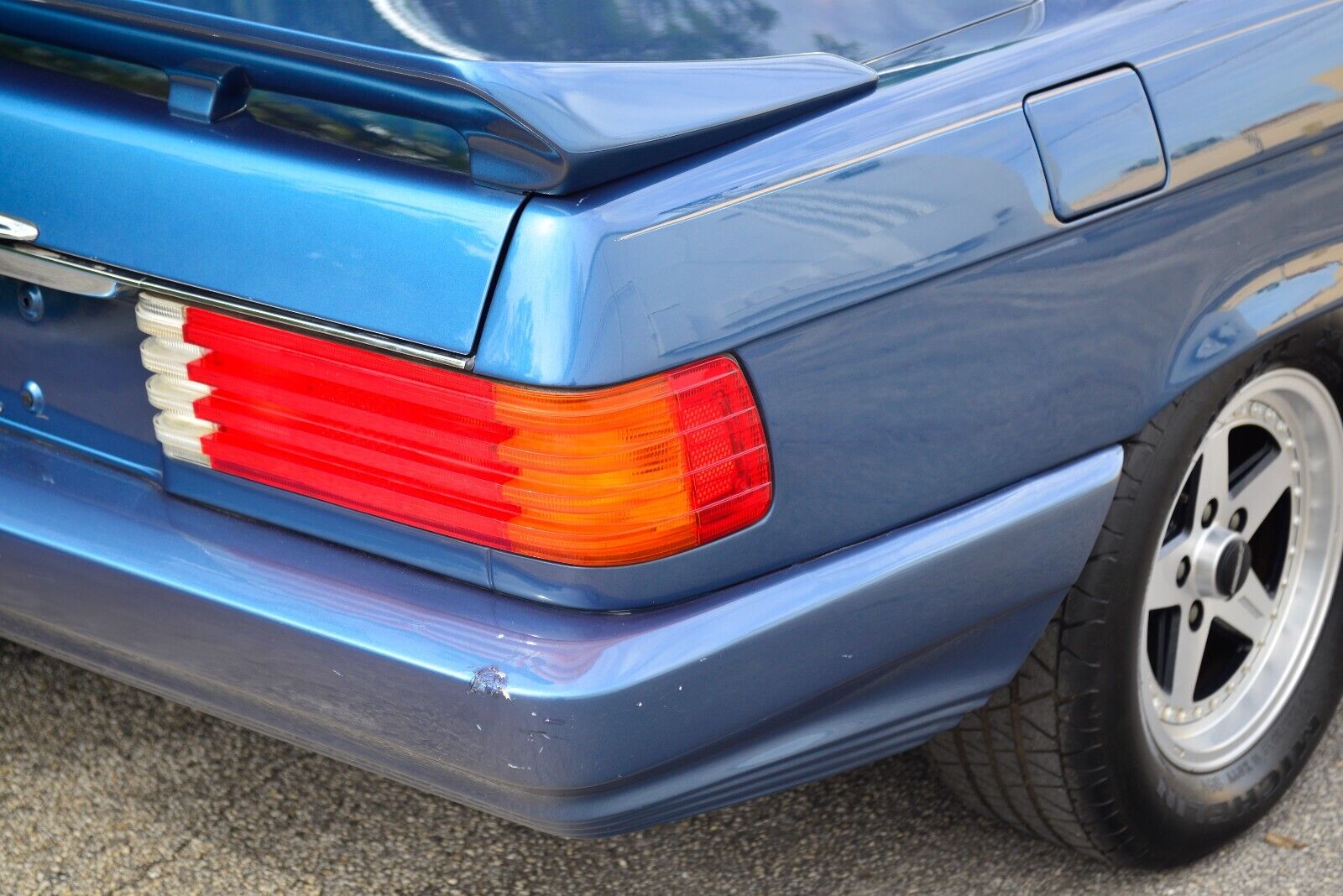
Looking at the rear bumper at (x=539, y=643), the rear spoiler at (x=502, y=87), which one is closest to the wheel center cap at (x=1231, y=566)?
the rear bumper at (x=539, y=643)

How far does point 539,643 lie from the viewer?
1485mm

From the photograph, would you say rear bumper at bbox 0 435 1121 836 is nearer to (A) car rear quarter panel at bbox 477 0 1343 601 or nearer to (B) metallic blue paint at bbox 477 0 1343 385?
(A) car rear quarter panel at bbox 477 0 1343 601

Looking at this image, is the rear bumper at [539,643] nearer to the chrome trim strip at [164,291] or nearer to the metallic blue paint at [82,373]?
the metallic blue paint at [82,373]

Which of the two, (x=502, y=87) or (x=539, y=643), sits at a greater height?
(x=502, y=87)

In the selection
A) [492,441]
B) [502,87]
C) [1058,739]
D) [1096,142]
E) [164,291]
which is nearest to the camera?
[502,87]

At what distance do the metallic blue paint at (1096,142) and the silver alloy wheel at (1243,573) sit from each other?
45 cm

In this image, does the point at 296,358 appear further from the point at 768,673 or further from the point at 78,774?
the point at 78,774

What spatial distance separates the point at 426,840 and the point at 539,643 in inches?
37.3

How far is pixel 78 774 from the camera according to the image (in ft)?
7.90

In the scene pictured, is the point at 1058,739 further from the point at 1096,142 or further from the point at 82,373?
the point at 82,373

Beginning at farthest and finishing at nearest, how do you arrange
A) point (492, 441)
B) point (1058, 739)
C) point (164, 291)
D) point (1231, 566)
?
point (1231, 566)
point (1058, 739)
point (164, 291)
point (492, 441)

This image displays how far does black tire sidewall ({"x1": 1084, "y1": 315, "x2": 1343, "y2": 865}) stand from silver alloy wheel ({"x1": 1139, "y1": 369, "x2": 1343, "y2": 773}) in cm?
3

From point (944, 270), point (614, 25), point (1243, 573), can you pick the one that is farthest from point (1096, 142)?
point (1243, 573)

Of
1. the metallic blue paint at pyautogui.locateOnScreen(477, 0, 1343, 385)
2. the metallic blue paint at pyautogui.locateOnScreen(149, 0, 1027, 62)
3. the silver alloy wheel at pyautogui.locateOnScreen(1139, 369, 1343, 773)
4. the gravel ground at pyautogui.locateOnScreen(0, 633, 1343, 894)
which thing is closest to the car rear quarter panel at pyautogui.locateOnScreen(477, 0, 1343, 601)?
the metallic blue paint at pyautogui.locateOnScreen(477, 0, 1343, 385)
